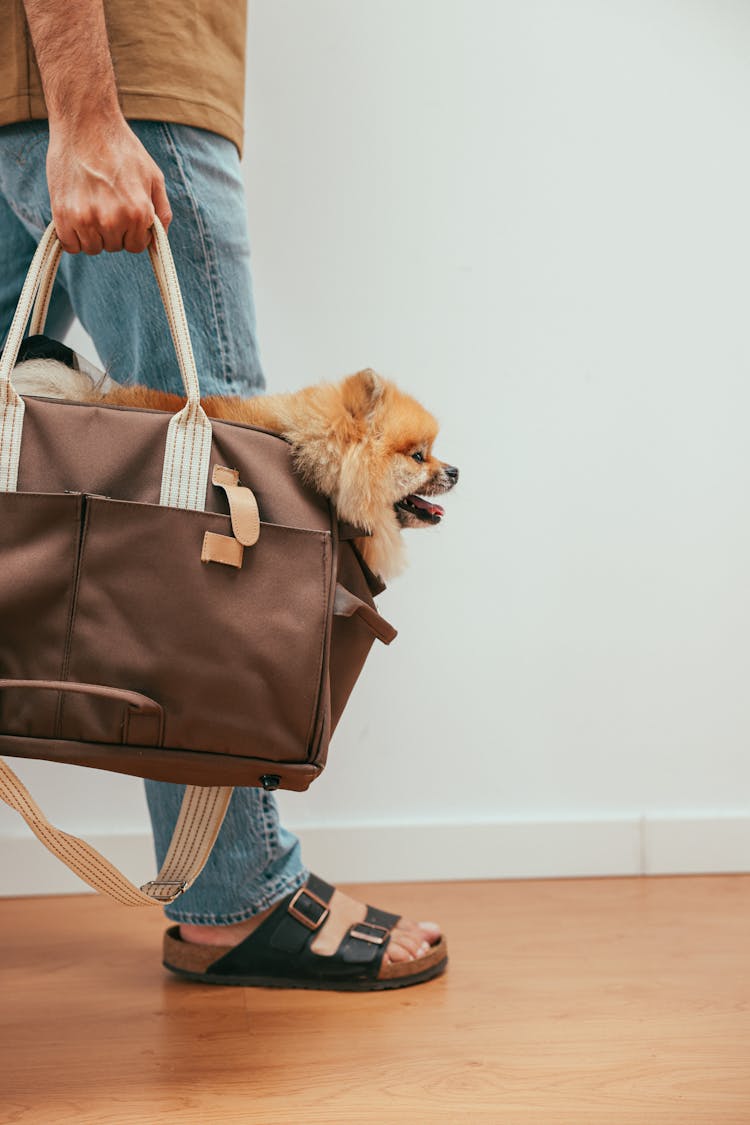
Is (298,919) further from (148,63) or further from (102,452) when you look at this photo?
(148,63)

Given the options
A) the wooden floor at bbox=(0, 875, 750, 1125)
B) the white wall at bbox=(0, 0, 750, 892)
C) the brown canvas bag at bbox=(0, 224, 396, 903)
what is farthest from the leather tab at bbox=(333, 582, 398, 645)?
the white wall at bbox=(0, 0, 750, 892)

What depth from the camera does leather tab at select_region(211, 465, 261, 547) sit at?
758 mm

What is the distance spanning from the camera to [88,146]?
2.74 ft

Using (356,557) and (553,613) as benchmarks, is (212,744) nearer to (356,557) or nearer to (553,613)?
(356,557)

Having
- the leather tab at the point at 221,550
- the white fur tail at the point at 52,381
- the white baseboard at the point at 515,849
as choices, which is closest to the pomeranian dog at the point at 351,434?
the white fur tail at the point at 52,381

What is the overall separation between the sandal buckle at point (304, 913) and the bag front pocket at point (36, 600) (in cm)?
44

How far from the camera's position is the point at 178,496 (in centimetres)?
76

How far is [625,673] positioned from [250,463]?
0.95 meters

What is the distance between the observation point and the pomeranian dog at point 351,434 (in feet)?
2.73

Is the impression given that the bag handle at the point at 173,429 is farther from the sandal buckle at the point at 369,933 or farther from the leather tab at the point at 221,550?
the sandal buckle at the point at 369,933

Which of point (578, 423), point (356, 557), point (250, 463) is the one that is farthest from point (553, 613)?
point (250, 463)

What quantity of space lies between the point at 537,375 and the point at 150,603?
3.18 ft

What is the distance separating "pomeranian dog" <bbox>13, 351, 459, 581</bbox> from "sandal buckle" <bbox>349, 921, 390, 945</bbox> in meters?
0.42

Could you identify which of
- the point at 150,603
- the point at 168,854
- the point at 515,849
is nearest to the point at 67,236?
the point at 150,603
